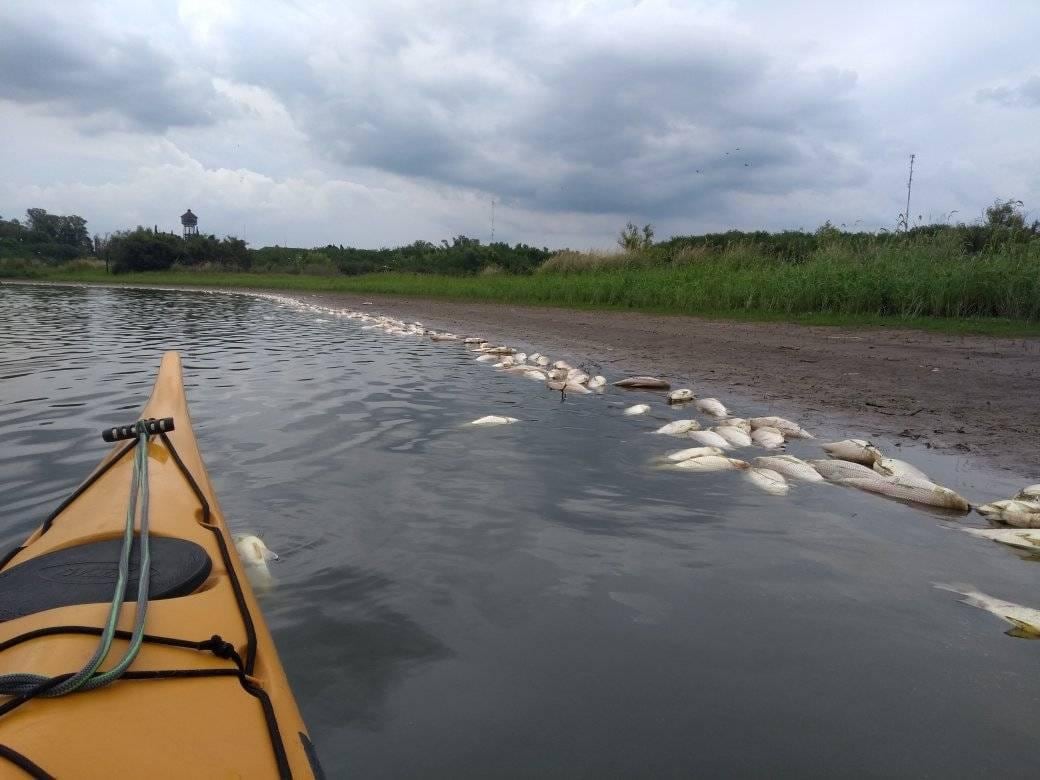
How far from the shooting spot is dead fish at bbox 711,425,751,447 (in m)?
4.84

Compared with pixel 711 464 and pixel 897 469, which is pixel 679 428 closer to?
pixel 711 464

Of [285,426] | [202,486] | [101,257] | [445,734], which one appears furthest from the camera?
[101,257]

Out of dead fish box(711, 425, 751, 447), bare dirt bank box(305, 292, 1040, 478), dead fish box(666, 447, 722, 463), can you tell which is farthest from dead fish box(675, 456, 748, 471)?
bare dirt bank box(305, 292, 1040, 478)

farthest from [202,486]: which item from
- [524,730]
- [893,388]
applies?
[893,388]

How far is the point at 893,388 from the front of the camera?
21.9 feet

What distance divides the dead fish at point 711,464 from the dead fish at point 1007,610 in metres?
1.53

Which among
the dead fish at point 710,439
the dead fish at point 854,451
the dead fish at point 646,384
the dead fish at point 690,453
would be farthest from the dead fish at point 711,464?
the dead fish at point 646,384

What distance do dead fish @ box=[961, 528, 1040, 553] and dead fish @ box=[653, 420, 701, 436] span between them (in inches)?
82.6

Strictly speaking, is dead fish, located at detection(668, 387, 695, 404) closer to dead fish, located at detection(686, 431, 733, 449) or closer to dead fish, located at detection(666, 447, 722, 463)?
dead fish, located at detection(686, 431, 733, 449)

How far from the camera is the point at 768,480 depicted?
3977 mm

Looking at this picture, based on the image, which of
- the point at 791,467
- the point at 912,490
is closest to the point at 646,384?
the point at 791,467

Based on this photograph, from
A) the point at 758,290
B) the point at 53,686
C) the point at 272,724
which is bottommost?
the point at 272,724

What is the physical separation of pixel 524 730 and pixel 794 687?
890 millimetres

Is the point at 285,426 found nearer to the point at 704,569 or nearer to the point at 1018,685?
the point at 704,569
